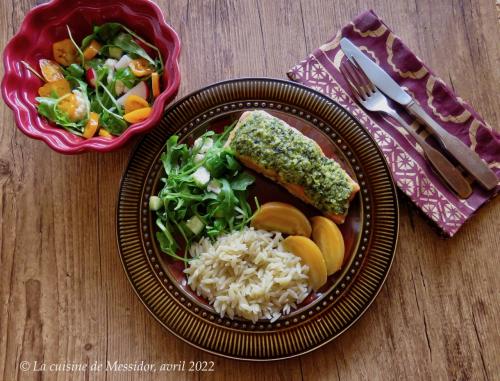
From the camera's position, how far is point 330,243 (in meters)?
2.17

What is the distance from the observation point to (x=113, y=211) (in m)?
2.36

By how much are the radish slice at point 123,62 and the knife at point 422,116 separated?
92 centimetres

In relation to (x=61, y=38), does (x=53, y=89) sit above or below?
below

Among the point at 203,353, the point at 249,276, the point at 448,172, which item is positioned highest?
the point at 448,172

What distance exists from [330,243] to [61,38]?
141 centimetres

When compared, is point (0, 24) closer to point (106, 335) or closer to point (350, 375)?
point (106, 335)

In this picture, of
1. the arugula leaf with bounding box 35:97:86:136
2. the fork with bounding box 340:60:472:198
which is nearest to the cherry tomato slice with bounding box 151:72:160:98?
the arugula leaf with bounding box 35:97:86:136

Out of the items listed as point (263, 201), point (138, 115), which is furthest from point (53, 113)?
point (263, 201)

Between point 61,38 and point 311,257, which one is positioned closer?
point 311,257

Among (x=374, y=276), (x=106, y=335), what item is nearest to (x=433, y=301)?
(x=374, y=276)

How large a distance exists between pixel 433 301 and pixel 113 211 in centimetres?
141

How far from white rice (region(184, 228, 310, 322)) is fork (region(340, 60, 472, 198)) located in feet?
2.29

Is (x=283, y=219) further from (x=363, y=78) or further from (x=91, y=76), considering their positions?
(x=91, y=76)

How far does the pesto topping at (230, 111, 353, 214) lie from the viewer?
2180mm
